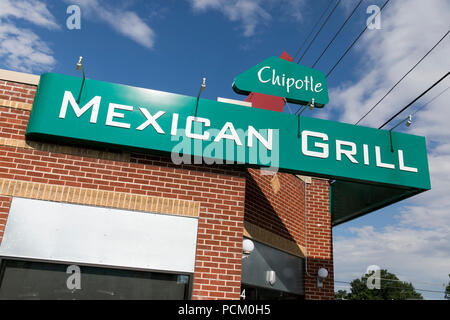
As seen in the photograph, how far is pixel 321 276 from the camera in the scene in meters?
10.0

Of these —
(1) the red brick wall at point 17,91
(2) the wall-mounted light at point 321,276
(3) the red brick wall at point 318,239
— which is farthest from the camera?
(3) the red brick wall at point 318,239

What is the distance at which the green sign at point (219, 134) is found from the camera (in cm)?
654

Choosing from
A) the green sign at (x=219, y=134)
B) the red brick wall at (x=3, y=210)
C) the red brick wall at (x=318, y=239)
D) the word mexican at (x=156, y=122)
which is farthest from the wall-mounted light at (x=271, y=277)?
the red brick wall at (x=3, y=210)

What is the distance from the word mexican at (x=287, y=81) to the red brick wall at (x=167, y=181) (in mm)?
2544

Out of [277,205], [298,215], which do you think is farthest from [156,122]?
[298,215]

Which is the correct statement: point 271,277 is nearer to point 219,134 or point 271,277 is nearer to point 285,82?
point 219,134

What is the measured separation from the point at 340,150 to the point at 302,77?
2166 millimetres

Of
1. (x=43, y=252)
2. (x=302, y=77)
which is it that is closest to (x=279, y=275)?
(x=302, y=77)

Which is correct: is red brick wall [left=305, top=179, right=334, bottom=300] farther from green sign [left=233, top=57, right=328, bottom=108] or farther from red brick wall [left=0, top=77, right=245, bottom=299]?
red brick wall [left=0, top=77, right=245, bottom=299]

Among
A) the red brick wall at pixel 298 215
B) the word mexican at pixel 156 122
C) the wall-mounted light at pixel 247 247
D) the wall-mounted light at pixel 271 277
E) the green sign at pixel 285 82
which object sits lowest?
the wall-mounted light at pixel 271 277

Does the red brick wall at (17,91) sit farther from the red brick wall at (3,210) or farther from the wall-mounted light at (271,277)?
the wall-mounted light at (271,277)

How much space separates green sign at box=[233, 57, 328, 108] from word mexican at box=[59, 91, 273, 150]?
56.3 inches

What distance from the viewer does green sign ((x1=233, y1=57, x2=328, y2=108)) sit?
830cm

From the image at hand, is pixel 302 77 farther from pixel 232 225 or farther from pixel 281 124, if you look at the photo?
pixel 232 225
